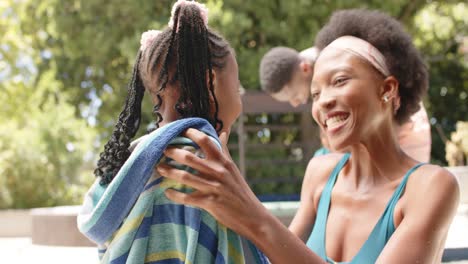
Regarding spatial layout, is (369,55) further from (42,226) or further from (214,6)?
(214,6)

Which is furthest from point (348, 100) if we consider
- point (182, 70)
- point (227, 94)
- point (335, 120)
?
point (182, 70)

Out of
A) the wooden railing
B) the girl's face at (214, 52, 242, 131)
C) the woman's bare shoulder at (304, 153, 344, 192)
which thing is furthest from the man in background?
the wooden railing

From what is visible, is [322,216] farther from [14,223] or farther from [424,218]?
[14,223]

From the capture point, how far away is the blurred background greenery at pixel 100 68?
42.4 ft

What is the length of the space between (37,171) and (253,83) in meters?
4.59

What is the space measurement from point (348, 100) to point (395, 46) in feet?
0.80

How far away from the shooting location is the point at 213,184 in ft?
3.99

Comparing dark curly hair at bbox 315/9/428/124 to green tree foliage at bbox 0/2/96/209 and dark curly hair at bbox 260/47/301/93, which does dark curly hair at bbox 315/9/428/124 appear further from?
green tree foliage at bbox 0/2/96/209

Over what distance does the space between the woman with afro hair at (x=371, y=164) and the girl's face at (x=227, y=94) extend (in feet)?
1.26

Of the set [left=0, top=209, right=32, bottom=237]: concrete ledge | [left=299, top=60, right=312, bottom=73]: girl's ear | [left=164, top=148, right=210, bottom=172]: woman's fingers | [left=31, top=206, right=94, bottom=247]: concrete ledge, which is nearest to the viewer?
[left=164, top=148, right=210, bottom=172]: woman's fingers

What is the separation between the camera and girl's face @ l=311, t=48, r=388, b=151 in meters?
1.79

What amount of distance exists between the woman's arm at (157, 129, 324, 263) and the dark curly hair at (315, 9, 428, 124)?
78cm

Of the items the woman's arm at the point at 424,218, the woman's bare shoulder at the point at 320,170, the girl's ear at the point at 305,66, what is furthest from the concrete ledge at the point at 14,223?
the woman's arm at the point at 424,218

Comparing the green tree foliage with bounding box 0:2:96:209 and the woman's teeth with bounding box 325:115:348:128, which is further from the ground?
the woman's teeth with bounding box 325:115:348:128
